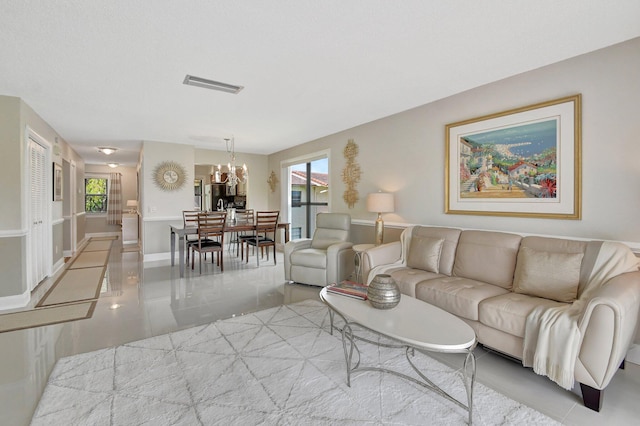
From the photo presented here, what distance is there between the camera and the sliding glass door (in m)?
7.14

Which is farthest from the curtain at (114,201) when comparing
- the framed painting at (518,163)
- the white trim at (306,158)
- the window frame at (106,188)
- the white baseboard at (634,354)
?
the white baseboard at (634,354)

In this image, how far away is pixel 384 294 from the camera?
214cm

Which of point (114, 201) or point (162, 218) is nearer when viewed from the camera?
point (162, 218)

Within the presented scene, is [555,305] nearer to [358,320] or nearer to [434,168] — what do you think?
[358,320]

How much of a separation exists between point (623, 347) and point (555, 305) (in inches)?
15.9

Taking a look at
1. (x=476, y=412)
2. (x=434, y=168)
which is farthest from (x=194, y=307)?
(x=434, y=168)

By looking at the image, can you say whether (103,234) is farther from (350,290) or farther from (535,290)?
(535,290)

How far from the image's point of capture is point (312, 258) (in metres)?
4.30

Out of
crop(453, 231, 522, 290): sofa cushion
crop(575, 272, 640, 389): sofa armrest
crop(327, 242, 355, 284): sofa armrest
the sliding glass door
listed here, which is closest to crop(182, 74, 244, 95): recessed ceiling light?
crop(327, 242, 355, 284): sofa armrest

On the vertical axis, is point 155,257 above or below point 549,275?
below

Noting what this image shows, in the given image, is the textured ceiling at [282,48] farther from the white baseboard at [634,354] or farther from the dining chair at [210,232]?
the white baseboard at [634,354]

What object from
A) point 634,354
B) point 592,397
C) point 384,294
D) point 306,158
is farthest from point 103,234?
point 634,354

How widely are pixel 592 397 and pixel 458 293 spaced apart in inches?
38.7

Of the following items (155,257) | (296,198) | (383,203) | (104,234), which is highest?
(296,198)
